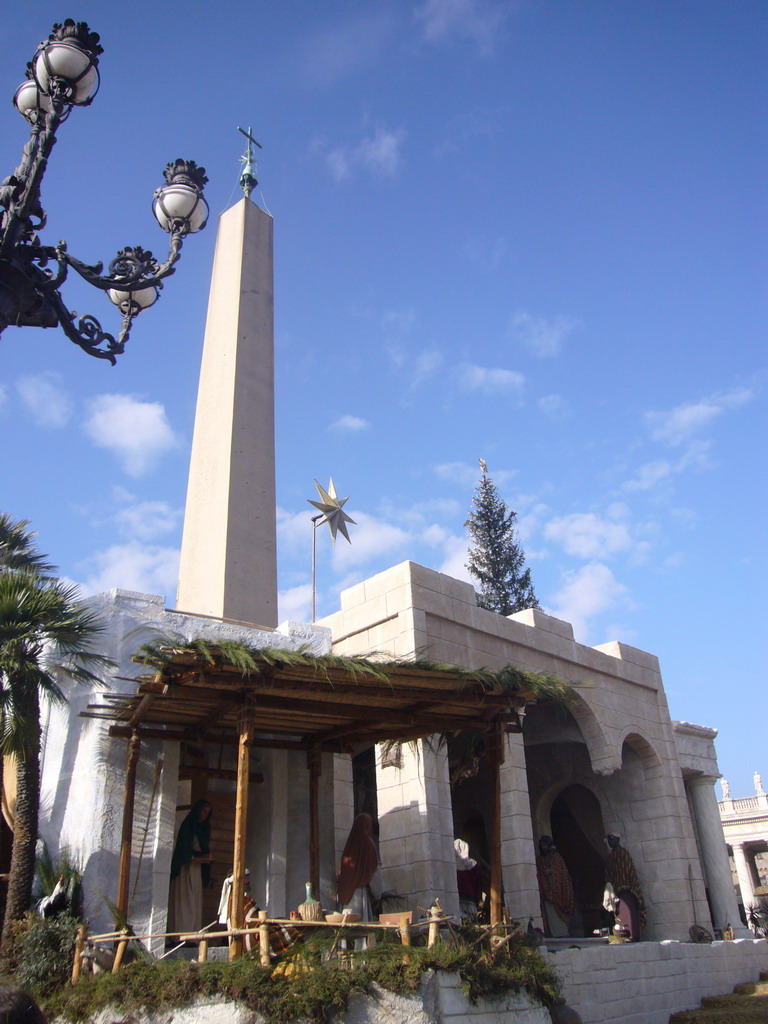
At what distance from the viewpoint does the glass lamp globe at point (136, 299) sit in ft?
25.5

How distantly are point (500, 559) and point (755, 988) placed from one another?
24005 mm

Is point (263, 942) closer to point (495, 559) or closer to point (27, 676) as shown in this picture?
point (27, 676)

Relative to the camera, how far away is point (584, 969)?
1207 centimetres

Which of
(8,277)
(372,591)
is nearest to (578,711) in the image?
(372,591)

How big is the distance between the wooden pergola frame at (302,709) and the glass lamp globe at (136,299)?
3315 millimetres

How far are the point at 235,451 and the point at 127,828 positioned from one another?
9.12m

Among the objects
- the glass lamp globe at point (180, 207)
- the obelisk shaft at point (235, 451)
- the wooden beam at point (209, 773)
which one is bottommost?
the wooden beam at point (209, 773)

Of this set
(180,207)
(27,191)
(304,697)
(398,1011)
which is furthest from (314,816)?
(27,191)

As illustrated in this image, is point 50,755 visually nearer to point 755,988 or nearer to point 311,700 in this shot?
point 311,700

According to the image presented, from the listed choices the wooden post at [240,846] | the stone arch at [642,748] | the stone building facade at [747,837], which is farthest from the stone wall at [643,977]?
the stone building facade at [747,837]

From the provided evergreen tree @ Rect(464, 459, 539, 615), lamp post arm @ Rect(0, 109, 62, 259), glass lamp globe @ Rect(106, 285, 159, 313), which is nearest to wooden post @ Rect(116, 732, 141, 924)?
glass lamp globe @ Rect(106, 285, 159, 313)

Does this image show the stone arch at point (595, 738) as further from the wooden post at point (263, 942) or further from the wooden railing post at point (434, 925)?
the wooden post at point (263, 942)

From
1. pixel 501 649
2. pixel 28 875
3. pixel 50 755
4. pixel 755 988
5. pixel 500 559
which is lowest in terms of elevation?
pixel 755 988

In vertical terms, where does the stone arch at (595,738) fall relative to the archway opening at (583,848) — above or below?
above
